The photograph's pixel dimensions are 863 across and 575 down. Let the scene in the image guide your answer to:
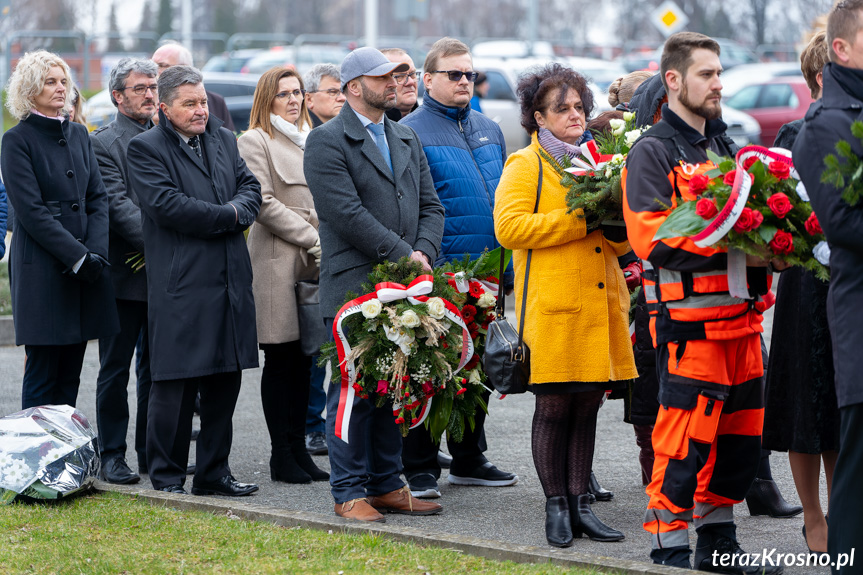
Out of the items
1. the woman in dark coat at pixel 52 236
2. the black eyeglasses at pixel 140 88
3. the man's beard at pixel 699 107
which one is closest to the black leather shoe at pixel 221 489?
the woman in dark coat at pixel 52 236

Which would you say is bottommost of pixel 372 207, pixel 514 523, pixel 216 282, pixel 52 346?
pixel 514 523

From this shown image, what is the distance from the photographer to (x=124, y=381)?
6688 mm

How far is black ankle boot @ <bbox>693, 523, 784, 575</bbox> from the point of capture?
15.2 feet

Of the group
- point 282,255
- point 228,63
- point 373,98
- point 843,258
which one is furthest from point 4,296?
point 228,63

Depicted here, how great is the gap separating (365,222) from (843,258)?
2428 millimetres

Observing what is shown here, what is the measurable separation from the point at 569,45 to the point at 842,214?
115ft

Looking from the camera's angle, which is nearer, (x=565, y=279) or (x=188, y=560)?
(x=188, y=560)

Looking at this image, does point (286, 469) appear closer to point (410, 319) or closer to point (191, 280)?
point (191, 280)

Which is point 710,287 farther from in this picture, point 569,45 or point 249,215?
point 569,45

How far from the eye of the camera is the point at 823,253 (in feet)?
13.3

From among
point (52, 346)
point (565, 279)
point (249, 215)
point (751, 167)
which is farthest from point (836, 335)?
point (52, 346)

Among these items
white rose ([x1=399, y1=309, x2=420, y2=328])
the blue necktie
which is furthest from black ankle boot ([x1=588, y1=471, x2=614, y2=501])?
the blue necktie

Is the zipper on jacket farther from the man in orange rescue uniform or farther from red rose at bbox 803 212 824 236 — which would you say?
red rose at bbox 803 212 824 236

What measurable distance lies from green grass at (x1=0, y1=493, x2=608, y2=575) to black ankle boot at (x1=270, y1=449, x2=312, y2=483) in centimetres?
113
